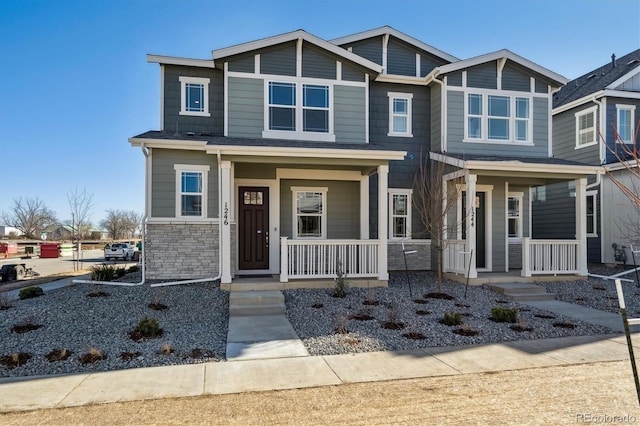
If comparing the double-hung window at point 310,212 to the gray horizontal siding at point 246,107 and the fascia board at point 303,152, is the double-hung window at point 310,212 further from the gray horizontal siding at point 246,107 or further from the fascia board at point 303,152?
the fascia board at point 303,152

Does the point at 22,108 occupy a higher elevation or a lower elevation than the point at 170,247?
higher

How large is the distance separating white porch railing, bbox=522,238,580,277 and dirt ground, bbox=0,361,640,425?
647 cm

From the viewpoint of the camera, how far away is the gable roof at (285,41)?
35.2 feet

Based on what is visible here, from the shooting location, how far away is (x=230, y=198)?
9.92 metres

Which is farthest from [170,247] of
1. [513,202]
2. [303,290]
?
[513,202]

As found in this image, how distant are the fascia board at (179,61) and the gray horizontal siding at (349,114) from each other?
12.1 feet

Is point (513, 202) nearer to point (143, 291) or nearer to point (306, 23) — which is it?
point (306, 23)

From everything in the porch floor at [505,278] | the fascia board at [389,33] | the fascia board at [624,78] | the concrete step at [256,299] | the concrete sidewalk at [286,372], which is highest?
the fascia board at [389,33]

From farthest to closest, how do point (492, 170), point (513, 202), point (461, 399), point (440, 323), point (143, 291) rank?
point (513, 202)
point (492, 170)
point (143, 291)
point (440, 323)
point (461, 399)

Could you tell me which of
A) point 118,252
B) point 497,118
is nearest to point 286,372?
point 497,118

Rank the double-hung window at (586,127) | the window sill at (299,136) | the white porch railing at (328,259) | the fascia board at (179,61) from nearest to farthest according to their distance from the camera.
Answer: the white porch railing at (328,259) < the window sill at (299,136) < the fascia board at (179,61) < the double-hung window at (586,127)

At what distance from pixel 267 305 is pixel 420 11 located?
9.25 m

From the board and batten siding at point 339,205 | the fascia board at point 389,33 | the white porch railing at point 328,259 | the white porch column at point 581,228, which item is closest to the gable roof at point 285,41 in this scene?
the fascia board at point 389,33

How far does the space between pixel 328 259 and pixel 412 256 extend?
386 cm
